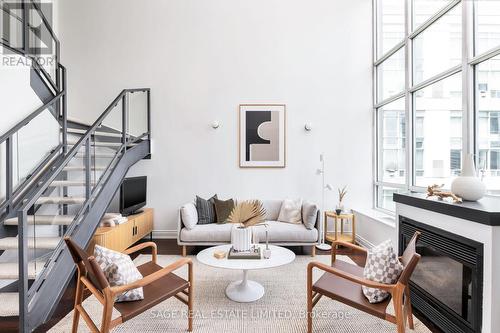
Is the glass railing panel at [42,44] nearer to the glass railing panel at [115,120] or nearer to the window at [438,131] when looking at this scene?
the glass railing panel at [115,120]

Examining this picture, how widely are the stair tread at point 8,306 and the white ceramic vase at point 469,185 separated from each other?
4.06 metres

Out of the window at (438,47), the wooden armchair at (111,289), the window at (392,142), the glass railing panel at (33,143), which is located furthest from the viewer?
the window at (392,142)

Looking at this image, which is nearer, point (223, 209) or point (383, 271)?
point (383, 271)

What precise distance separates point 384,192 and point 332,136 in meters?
1.35

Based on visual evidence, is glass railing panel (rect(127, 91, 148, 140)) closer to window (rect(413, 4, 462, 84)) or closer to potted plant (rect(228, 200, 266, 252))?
potted plant (rect(228, 200, 266, 252))

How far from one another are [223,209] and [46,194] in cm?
248

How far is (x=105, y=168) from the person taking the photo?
334cm

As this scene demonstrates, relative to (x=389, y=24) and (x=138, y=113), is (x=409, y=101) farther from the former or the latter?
(x=138, y=113)

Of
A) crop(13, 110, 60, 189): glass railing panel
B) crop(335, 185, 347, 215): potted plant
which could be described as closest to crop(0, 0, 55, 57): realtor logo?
crop(13, 110, 60, 189): glass railing panel

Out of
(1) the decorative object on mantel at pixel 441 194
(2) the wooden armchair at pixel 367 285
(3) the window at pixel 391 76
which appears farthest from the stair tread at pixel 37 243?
(3) the window at pixel 391 76

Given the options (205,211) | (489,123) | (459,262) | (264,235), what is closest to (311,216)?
(264,235)

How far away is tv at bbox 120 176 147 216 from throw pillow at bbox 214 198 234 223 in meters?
1.28

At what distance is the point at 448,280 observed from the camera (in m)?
2.26

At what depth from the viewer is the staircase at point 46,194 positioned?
6.97 feet
